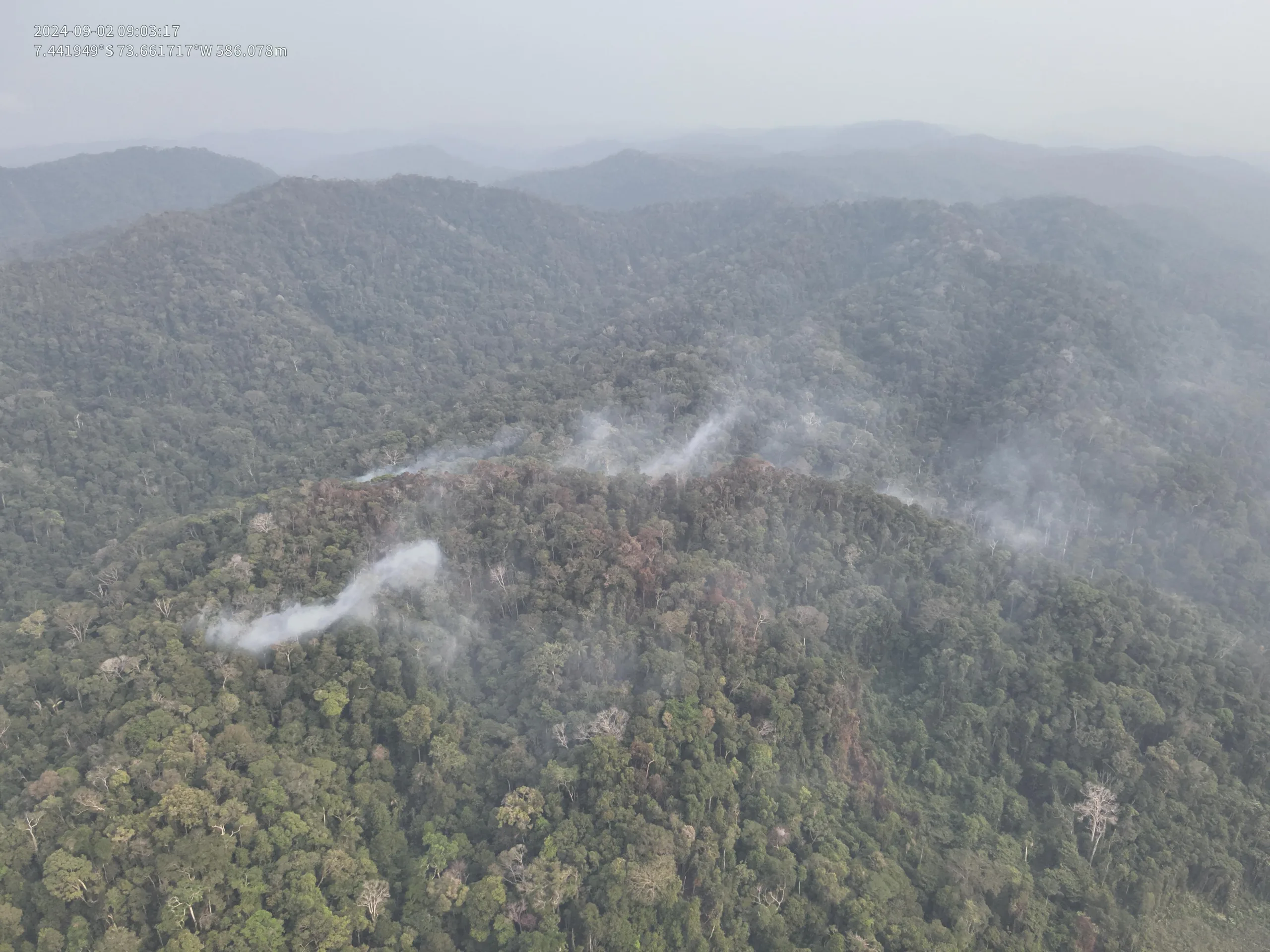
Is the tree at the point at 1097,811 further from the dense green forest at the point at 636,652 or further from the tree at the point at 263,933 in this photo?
the tree at the point at 263,933

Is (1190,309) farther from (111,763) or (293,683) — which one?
(111,763)

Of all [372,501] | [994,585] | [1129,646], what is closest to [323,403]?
[372,501]

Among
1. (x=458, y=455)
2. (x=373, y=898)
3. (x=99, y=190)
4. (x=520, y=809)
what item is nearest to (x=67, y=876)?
(x=373, y=898)

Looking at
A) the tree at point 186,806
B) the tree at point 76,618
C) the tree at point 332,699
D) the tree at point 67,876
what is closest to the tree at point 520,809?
the tree at point 332,699

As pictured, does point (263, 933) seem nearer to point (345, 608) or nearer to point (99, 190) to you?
point (345, 608)

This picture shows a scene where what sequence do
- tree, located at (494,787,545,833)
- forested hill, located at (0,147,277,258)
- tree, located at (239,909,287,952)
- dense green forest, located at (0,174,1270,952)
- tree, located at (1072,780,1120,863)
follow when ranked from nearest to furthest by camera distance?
1. tree, located at (239,909,287,952)
2. dense green forest, located at (0,174,1270,952)
3. tree, located at (494,787,545,833)
4. tree, located at (1072,780,1120,863)
5. forested hill, located at (0,147,277,258)

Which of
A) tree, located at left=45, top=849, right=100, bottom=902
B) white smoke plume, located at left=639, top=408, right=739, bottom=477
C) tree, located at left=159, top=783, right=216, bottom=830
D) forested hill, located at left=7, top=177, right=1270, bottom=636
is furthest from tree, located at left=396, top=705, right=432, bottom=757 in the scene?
white smoke plume, located at left=639, top=408, right=739, bottom=477

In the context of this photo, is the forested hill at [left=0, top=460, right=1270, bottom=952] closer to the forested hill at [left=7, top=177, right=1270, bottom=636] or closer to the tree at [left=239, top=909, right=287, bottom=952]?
the tree at [left=239, top=909, right=287, bottom=952]
